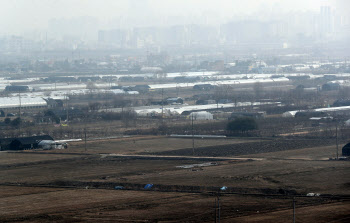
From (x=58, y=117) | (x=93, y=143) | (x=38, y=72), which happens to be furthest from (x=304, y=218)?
(x=38, y=72)

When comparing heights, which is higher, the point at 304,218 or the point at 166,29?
the point at 166,29

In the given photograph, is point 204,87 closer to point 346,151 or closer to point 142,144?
point 142,144

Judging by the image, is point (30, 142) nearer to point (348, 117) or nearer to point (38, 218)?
point (38, 218)

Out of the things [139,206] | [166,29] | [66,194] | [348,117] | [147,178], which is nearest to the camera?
[139,206]

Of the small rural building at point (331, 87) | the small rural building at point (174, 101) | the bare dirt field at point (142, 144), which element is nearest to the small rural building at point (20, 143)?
the bare dirt field at point (142, 144)

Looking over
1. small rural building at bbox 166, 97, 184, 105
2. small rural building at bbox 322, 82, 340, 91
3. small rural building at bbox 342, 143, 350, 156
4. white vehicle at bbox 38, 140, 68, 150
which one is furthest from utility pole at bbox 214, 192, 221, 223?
small rural building at bbox 322, 82, 340, 91

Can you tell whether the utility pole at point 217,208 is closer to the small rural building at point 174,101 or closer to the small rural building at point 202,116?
the small rural building at point 202,116

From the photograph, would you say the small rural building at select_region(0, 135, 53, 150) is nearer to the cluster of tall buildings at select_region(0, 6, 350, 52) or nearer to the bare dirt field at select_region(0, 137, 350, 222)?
the bare dirt field at select_region(0, 137, 350, 222)

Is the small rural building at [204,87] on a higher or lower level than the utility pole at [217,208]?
higher
